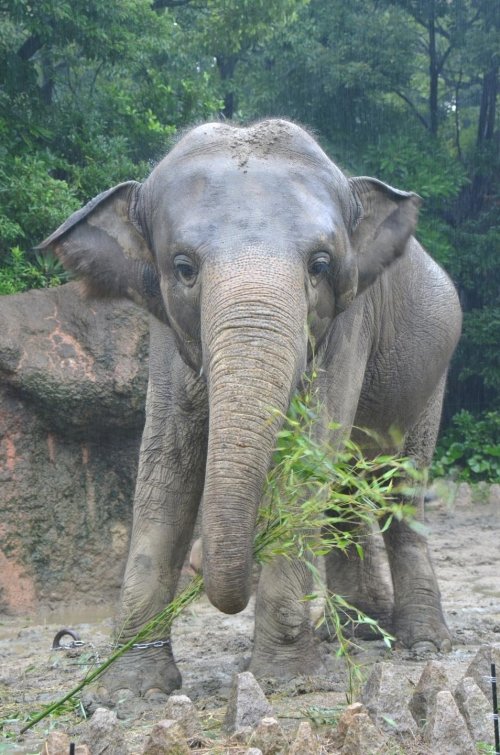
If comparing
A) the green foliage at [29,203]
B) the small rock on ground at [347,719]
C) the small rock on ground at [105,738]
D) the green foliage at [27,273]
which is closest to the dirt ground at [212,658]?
the small rock on ground at [347,719]

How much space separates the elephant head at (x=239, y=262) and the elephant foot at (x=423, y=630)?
196 cm

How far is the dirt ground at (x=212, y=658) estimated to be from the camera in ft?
14.4

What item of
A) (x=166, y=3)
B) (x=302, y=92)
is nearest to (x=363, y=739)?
(x=166, y=3)

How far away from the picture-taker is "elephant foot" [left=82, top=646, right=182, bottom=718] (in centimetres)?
484

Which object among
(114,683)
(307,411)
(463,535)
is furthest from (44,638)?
(463,535)

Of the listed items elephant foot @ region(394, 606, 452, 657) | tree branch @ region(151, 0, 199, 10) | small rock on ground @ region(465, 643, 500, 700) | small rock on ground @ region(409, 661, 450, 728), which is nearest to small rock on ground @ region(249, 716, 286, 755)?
small rock on ground @ region(409, 661, 450, 728)

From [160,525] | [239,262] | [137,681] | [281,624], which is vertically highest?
[239,262]

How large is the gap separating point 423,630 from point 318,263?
2580mm

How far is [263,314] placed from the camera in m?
4.09

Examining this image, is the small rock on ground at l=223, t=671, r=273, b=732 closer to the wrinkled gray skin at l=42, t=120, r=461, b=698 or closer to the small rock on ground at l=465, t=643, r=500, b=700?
the wrinkled gray skin at l=42, t=120, r=461, b=698

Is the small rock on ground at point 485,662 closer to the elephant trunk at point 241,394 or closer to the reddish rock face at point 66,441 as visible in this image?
the elephant trunk at point 241,394

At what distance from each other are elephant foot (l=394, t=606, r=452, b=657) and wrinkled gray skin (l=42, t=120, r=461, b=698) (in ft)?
0.04

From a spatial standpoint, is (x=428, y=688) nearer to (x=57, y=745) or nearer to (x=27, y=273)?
(x=57, y=745)

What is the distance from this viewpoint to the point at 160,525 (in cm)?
531
